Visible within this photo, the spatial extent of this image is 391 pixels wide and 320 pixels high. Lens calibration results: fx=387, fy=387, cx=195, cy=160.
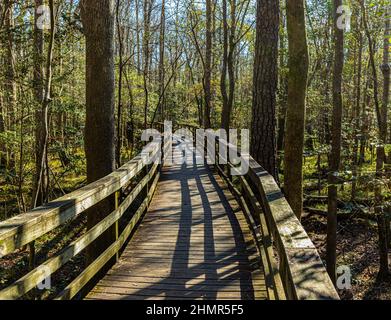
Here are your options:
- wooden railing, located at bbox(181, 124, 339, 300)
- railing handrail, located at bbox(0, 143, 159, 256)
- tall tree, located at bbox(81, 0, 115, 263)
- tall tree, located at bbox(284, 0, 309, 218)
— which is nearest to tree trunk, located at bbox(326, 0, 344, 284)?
tall tree, located at bbox(284, 0, 309, 218)

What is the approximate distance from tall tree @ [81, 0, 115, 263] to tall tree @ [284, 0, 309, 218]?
2731 mm

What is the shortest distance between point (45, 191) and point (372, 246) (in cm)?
1034

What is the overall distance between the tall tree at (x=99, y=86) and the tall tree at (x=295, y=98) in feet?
8.96

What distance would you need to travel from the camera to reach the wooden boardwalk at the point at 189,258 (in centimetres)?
406

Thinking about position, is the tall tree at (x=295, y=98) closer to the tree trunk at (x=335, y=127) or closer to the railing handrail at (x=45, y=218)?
the tree trunk at (x=335, y=127)

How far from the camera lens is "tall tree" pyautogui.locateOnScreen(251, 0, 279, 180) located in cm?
757

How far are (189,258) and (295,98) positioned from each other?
290 cm

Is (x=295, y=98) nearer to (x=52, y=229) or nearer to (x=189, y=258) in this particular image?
(x=189, y=258)

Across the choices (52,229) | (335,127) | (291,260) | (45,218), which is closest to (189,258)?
(52,229)

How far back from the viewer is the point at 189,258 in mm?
5086

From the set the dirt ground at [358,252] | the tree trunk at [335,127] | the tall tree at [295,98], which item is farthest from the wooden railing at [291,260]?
the dirt ground at [358,252]

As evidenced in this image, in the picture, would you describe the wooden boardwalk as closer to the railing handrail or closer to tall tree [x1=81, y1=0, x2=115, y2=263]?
the railing handrail

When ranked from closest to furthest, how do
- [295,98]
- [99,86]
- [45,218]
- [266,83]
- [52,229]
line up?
[45,218] < [52,229] < [99,86] < [295,98] < [266,83]
